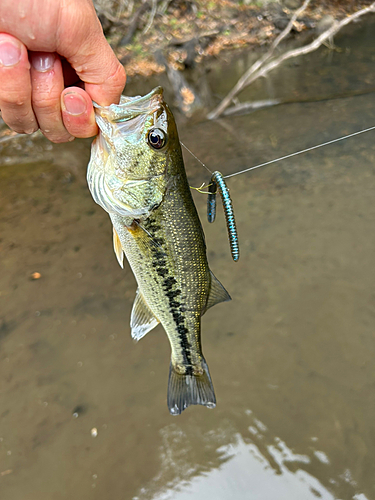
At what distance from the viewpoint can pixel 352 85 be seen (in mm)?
6688

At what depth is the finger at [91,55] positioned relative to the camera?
1.36 m

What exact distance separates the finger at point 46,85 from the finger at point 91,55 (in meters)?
0.08

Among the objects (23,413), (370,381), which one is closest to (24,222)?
(23,413)

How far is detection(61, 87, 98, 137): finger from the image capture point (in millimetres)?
1522

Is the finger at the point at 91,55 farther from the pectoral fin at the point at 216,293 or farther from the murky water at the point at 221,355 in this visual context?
the murky water at the point at 221,355

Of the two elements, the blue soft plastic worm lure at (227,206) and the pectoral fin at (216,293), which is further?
the pectoral fin at (216,293)

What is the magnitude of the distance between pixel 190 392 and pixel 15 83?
1872 mm

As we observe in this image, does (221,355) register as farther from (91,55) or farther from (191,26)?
(191,26)

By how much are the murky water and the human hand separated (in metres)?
2.28

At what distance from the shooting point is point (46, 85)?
1524 millimetres

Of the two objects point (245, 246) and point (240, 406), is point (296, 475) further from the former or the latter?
point (245, 246)

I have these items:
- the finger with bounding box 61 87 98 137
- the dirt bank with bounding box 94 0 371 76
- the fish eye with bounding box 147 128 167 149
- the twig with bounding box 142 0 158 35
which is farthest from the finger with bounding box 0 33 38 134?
the twig with bounding box 142 0 158 35

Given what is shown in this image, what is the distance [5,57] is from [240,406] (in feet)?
9.45

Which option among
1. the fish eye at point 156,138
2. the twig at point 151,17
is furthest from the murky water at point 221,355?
the twig at point 151,17
